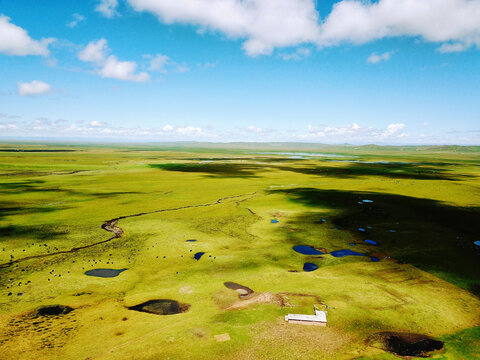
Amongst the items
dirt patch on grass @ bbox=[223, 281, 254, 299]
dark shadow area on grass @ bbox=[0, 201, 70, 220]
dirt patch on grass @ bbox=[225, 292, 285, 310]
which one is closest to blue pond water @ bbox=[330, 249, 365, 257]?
dirt patch on grass @ bbox=[225, 292, 285, 310]

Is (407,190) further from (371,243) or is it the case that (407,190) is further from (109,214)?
(109,214)

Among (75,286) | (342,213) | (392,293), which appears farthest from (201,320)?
(342,213)

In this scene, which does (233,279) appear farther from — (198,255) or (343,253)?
(343,253)

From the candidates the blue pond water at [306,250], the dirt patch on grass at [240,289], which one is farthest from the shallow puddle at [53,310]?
the blue pond water at [306,250]

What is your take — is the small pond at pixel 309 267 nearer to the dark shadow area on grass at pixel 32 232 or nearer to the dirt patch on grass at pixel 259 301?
the dirt patch on grass at pixel 259 301

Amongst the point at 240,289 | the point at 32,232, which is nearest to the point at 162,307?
the point at 240,289

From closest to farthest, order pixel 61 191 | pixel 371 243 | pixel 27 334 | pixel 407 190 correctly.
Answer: pixel 27 334, pixel 371 243, pixel 61 191, pixel 407 190
